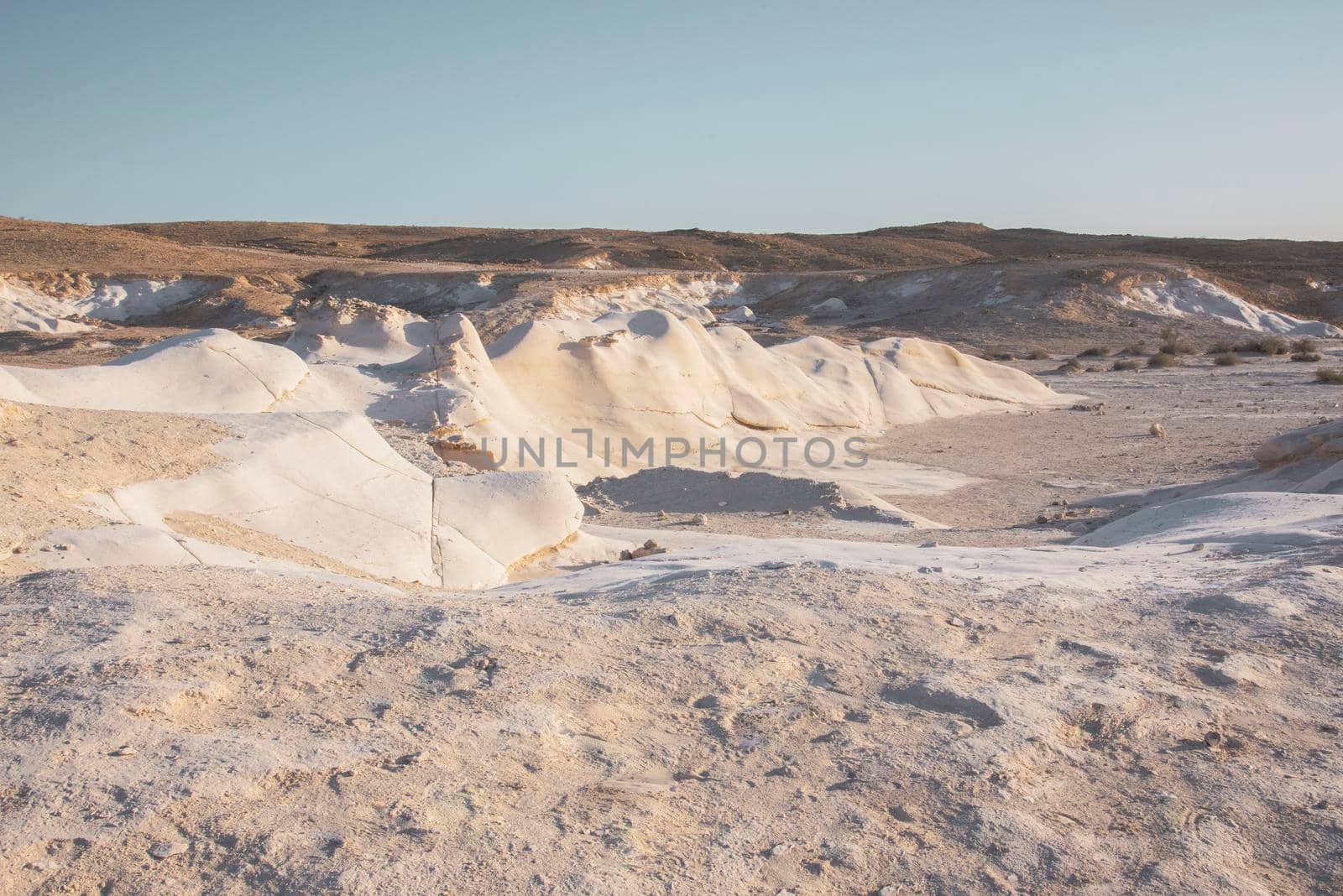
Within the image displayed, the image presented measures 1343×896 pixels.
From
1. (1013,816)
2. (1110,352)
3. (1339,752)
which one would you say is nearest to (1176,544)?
(1339,752)

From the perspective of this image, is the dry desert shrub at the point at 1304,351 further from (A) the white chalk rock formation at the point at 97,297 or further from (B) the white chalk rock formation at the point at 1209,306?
(A) the white chalk rock formation at the point at 97,297

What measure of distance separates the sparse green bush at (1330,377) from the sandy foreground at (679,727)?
16529 mm

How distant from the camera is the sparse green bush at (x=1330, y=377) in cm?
1825

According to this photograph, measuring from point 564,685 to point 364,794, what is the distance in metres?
0.72

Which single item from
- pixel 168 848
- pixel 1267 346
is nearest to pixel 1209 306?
pixel 1267 346

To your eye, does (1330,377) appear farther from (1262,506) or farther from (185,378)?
(185,378)

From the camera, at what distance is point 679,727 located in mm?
2787

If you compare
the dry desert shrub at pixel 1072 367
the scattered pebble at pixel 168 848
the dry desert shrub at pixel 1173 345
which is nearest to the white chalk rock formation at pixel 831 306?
the dry desert shrub at pixel 1173 345

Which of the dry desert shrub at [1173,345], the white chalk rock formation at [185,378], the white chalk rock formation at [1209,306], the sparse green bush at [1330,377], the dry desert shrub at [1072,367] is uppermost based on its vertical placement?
the white chalk rock formation at [1209,306]

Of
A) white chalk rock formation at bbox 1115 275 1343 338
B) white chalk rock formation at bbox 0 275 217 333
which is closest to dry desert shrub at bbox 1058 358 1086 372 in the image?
white chalk rock formation at bbox 1115 275 1343 338

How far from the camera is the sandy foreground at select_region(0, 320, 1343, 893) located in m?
2.20

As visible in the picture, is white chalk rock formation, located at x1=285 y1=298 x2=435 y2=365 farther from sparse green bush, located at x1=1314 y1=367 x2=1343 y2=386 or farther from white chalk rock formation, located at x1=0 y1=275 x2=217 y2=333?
sparse green bush, located at x1=1314 y1=367 x2=1343 y2=386

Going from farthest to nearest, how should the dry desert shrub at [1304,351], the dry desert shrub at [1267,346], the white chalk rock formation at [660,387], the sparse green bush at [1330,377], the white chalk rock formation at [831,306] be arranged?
1. the white chalk rock formation at [831,306]
2. the dry desert shrub at [1267,346]
3. the dry desert shrub at [1304,351]
4. the sparse green bush at [1330,377]
5. the white chalk rock formation at [660,387]

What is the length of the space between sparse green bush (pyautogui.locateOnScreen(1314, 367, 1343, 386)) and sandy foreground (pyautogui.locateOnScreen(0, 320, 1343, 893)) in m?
16.5
